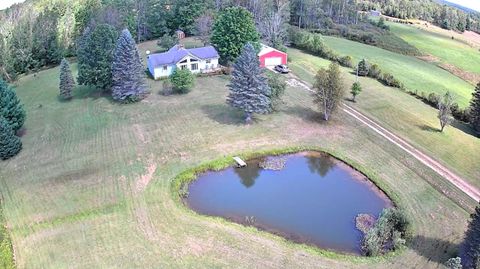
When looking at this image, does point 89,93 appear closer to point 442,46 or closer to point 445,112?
point 445,112

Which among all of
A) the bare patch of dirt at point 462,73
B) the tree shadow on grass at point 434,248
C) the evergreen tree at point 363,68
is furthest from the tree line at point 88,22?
the tree shadow on grass at point 434,248

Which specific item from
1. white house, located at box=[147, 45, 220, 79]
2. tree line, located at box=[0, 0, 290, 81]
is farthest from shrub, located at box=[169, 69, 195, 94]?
tree line, located at box=[0, 0, 290, 81]

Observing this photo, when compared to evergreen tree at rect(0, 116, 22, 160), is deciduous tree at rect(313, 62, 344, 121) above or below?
above

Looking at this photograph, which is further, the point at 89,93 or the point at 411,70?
the point at 411,70

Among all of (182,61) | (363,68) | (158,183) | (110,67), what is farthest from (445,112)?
(110,67)

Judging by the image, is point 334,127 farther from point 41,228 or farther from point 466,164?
point 41,228

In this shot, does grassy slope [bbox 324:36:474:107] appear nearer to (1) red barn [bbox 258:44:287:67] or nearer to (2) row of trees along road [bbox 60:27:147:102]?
(1) red barn [bbox 258:44:287:67]
